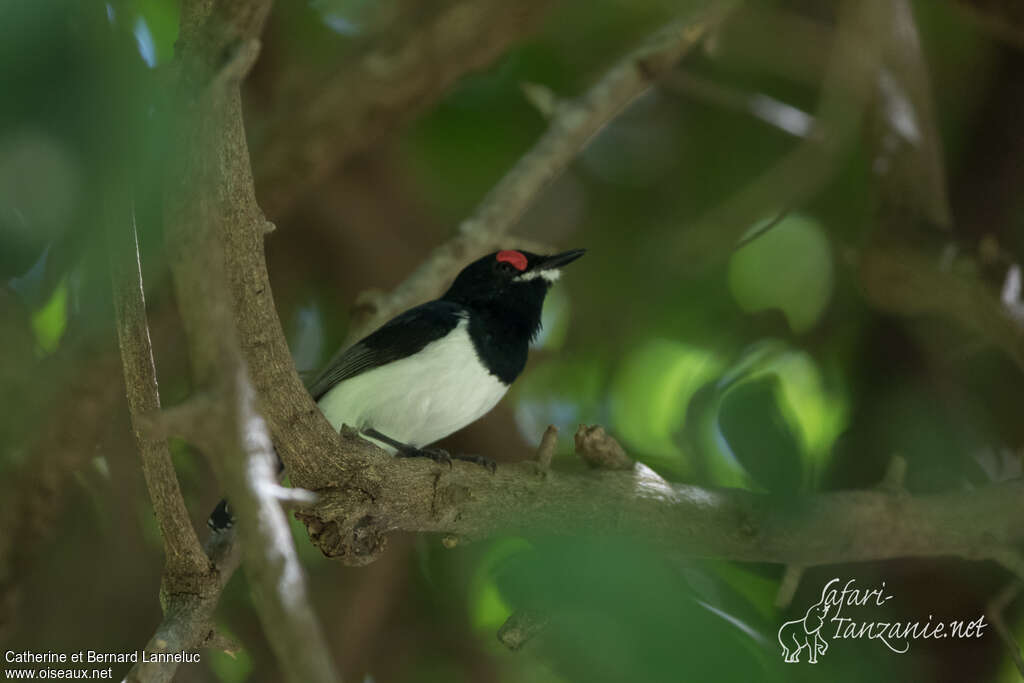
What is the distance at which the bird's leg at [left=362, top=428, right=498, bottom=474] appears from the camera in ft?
11.0

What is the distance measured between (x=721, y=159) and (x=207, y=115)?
4776 mm

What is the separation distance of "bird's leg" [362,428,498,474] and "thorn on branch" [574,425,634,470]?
303 millimetres

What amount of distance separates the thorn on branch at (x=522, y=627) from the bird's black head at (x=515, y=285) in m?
1.69

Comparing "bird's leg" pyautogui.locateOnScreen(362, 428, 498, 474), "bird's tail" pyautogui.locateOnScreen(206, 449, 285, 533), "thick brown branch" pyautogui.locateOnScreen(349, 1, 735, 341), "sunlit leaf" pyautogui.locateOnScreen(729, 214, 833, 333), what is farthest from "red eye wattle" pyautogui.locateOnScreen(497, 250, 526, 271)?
"sunlit leaf" pyautogui.locateOnScreen(729, 214, 833, 333)

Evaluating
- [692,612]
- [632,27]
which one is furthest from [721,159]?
[692,612]

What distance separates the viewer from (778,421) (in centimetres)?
342

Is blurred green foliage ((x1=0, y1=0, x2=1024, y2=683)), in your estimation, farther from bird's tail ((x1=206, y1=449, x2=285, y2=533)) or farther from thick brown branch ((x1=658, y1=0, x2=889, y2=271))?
bird's tail ((x1=206, y1=449, x2=285, y2=533))

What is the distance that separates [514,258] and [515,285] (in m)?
0.12

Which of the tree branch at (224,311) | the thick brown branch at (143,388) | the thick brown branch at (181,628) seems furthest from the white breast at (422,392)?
the tree branch at (224,311)

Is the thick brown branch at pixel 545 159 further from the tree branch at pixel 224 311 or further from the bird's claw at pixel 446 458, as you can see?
the tree branch at pixel 224 311

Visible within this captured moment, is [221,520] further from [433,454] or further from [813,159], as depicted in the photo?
[813,159]

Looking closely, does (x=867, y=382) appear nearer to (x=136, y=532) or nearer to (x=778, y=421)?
(x=778, y=421)

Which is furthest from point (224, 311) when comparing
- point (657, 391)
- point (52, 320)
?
point (657, 391)

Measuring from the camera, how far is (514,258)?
427 centimetres
